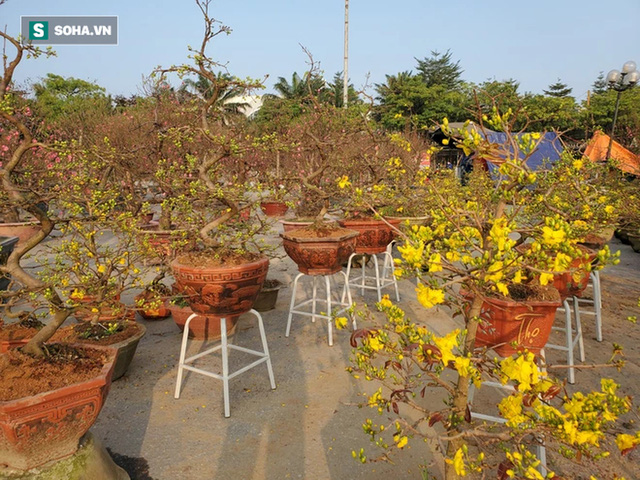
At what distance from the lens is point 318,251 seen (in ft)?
11.5

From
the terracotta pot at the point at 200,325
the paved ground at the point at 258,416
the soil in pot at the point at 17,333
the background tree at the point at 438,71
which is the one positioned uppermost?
the background tree at the point at 438,71

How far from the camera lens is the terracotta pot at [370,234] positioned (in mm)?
4488

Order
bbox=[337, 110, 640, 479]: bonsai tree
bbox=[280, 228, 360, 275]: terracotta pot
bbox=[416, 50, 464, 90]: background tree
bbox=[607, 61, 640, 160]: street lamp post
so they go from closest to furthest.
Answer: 1. bbox=[337, 110, 640, 479]: bonsai tree
2. bbox=[280, 228, 360, 275]: terracotta pot
3. bbox=[607, 61, 640, 160]: street lamp post
4. bbox=[416, 50, 464, 90]: background tree

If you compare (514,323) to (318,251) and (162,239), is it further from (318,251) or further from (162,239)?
(162,239)

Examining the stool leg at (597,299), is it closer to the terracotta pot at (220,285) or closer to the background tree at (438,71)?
the terracotta pot at (220,285)

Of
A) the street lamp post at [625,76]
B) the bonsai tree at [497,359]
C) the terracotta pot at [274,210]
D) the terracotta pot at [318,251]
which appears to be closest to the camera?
the bonsai tree at [497,359]

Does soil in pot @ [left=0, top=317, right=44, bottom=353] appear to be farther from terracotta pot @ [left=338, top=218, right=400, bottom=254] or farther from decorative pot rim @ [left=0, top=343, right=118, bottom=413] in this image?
terracotta pot @ [left=338, top=218, right=400, bottom=254]

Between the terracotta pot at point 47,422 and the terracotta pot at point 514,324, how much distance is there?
70.4 inches

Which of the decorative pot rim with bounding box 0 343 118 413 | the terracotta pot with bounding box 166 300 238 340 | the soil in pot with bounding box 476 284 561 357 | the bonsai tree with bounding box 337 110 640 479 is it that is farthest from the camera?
the terracotta pot with bounding box 166 300 238 340

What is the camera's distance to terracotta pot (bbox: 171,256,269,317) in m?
2.57

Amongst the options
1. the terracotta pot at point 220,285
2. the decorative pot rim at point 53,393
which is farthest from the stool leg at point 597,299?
the decorative pot rim at point 53,393

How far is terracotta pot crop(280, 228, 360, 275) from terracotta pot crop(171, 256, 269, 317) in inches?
30.6

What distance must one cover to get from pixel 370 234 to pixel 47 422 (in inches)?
134

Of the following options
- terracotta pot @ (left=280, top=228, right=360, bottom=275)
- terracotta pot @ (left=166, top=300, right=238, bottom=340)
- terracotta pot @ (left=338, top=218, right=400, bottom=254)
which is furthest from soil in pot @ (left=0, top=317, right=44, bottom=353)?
terracotta pot @ (left=338, top=218, right=400, bottom=254)
